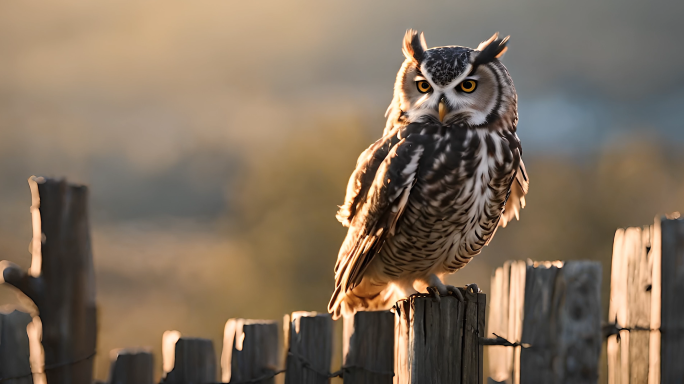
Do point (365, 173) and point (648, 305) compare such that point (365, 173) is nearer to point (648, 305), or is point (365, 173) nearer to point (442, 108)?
point (442, 108)

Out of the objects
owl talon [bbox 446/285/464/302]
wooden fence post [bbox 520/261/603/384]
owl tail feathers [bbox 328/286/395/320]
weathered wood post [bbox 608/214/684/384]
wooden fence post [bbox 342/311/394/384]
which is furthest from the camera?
owl tail feathers [bbox 328/286/395/320]

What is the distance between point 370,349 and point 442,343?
0.96 ft

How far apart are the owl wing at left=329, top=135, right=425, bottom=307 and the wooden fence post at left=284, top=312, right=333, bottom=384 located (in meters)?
0.27

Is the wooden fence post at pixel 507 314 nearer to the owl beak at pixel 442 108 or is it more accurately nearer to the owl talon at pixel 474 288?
the owl talon at pixel 474 288

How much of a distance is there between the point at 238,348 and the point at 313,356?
0.26 meters

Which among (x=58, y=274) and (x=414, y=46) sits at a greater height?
(x=414, y=46)

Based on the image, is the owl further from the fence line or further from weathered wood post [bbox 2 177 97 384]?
weathered wood post [bbox 2 177 97 384]

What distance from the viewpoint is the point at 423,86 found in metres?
2.14

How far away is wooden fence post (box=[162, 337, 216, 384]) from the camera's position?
193 cm

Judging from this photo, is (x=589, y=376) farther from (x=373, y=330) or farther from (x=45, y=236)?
(x=45, y=236)

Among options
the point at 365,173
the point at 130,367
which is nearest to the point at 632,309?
the point at 365,173

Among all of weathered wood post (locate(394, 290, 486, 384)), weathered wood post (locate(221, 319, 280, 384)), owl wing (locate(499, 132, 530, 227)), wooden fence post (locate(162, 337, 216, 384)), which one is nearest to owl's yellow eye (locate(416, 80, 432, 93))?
owl wing (locate(499, 132, 530, 227))

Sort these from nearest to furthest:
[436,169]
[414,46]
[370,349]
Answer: [370,349], [436,169], [414,46]

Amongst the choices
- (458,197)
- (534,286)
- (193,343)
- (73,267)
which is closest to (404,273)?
(458,197)
